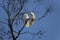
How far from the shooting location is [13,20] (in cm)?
627

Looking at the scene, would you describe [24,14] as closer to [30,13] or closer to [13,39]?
[30,13]

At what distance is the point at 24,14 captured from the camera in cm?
628

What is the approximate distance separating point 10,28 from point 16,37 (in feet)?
0.72

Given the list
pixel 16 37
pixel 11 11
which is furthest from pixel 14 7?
pixel 16 37

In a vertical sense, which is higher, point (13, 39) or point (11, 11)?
point (11, 11)

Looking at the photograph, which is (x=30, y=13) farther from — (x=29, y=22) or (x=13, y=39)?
(x=13, y=39)

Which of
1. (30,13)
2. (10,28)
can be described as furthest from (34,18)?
(10,28)

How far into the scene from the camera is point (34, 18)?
619 centimetres

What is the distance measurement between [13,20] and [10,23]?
9 centimetres

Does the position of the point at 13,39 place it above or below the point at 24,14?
below

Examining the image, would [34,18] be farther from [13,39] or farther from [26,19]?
[13,39]

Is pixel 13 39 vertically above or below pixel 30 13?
below

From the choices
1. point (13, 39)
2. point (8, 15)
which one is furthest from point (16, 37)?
point (8, 15)

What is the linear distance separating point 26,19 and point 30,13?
0.15 metres
